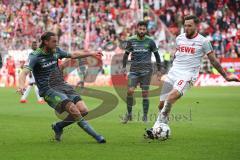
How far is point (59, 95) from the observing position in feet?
39.9

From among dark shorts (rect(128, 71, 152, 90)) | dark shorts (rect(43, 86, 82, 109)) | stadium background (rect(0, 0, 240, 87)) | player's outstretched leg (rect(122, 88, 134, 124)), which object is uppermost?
dark shorts (rect(43, 86, 82, 109))

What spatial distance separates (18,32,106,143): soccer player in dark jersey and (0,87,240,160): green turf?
631 millimetres

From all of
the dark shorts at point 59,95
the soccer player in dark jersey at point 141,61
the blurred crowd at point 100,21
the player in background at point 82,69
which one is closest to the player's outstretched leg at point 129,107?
the soccer player in dark jersey at point 141,61

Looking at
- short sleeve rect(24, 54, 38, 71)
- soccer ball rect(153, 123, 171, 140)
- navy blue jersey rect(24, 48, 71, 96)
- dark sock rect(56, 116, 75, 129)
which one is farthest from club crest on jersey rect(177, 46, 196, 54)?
short sleeve rect(24, 54, 38, 71)

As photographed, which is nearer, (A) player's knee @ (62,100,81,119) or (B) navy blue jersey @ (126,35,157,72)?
(A) player's knee @ (62,100,81,119)

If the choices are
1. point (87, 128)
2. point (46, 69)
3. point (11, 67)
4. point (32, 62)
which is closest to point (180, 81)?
point (87, 128)

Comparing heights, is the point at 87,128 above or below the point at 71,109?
below

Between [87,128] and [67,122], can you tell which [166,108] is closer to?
[87,128]

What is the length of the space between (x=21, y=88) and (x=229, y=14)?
33027 millimetres

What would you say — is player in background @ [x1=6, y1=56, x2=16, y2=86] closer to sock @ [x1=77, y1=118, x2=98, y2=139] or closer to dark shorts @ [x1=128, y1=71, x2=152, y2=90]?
dark shorts @ [x1=128, y1=71, x2=152, y2=90]

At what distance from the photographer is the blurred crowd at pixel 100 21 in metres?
40.6

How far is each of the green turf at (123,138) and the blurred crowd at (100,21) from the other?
1967cm

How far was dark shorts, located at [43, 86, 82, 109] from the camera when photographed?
12125 millimetres

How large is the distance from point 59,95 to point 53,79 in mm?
398
